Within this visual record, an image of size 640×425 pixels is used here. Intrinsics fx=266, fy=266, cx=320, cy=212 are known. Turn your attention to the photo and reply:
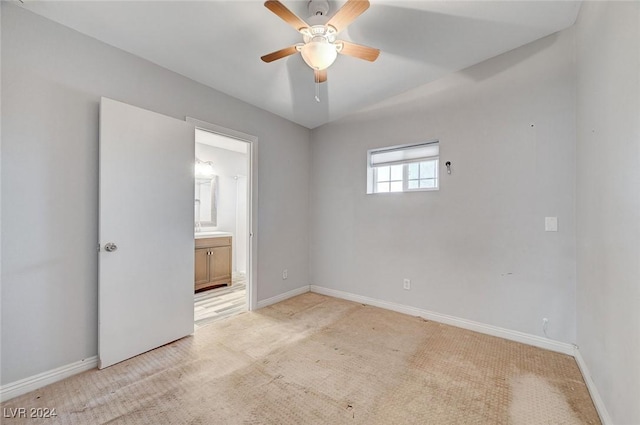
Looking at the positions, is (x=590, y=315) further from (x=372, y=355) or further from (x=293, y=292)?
(x=293, y=292)

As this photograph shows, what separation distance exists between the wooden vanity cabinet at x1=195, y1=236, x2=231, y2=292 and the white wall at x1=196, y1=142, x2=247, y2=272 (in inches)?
31.8

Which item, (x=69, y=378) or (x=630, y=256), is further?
(x=69, y=378)

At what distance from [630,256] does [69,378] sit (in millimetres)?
3507

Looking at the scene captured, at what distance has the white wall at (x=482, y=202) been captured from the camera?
2.34 m

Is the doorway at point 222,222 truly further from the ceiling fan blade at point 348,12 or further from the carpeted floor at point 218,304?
the ceiling fan blade at point 348,12

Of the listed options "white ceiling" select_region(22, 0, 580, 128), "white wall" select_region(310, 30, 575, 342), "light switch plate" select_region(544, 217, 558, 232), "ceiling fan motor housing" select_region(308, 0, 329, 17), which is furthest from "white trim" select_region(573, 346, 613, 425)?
"ceiling fan motor housing" select_region(308, 0, 329, 17)

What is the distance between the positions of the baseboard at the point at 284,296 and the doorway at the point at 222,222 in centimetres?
16

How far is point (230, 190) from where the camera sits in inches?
206

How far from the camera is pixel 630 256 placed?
4.14 ft

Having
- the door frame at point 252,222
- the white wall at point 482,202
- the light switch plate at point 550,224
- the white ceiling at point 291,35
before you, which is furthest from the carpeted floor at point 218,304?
the light switch plate at point 550,224

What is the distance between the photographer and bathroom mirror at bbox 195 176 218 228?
4625mm

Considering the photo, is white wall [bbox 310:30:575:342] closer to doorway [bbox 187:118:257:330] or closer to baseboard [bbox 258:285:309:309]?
baseboard [bbox 258:285:309:309]

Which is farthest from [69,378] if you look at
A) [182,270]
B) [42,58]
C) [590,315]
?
[590,315]

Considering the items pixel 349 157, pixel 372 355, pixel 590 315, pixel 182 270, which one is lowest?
pixel 372 355
